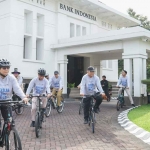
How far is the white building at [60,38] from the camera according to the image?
15516mm

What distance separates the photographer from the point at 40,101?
7301 mm

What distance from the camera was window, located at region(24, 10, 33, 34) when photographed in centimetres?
1827

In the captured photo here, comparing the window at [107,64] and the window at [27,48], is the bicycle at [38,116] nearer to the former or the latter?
the window at [27,48]

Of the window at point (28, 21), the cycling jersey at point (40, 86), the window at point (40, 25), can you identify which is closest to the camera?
the cycling jersey at point (40, 86)

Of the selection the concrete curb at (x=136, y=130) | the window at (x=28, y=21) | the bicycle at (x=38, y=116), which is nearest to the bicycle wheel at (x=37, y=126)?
the bicycle at (x=38, y=116)

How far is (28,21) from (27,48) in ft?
6.32

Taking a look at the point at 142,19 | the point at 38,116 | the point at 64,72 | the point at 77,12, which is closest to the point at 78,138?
the point at 38,116

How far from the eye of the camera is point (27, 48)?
18.5 metres

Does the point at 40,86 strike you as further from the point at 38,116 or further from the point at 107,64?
the point at 107,64

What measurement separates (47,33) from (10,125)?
15.5 m

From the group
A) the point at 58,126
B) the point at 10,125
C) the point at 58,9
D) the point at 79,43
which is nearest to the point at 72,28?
the point at 58,9

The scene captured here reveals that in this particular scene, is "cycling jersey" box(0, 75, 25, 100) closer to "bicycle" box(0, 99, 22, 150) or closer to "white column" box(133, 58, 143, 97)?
"bicycle" box(0, 99, 22, 150)

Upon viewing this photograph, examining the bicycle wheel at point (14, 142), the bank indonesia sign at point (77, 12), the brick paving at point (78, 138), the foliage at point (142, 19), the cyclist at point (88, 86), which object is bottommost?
the brick paving at point (78, 138)

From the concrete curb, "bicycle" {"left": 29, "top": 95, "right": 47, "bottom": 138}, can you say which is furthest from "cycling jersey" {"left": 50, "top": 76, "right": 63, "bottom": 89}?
"bicycle" {"left": 29, "top": 95, "right": 47, "bottom": 138}
